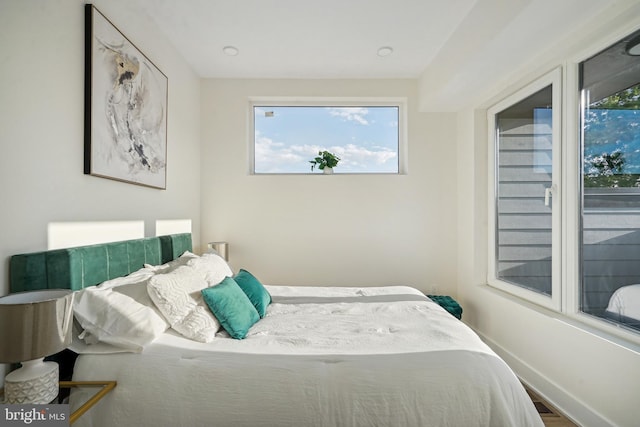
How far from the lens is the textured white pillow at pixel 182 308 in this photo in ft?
5.07

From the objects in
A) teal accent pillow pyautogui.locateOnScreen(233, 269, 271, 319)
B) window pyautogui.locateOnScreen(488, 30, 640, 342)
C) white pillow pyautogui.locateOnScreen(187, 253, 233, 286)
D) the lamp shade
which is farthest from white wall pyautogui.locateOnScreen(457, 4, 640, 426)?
the lamp shade

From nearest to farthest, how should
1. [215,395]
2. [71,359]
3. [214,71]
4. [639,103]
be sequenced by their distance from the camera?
[215,395] < [71,359] < [639,103] < [214,71]

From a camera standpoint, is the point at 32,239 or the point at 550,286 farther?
the point at 550,286

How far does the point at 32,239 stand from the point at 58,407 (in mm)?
705

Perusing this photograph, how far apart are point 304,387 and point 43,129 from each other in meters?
1.61

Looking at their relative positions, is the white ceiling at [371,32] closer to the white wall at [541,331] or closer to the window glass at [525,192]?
the white wall at [541,331]

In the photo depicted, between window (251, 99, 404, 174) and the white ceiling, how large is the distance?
493 millimetres

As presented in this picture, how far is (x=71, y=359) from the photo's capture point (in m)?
1.45

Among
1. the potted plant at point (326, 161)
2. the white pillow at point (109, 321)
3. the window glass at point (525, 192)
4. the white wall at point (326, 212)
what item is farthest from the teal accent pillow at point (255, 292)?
the window glass at point (525, 192)

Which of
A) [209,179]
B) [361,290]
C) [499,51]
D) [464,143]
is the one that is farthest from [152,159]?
[464,143]

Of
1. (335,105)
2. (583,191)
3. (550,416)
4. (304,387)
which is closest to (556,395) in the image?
(550,416)

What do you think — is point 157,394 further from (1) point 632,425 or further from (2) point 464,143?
(2) point 464,143

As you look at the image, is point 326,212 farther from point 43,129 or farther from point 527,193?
point 43,129

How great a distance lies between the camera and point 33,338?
38.2 inches
